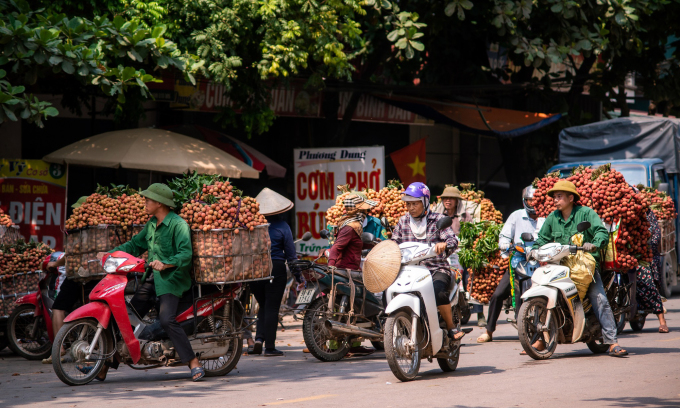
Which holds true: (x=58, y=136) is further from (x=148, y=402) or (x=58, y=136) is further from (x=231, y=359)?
(x=148, y=402)

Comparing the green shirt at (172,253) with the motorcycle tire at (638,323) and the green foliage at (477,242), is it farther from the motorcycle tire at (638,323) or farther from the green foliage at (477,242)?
the motorcycle tire at (638,323)

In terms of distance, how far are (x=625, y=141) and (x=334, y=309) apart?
9848mm

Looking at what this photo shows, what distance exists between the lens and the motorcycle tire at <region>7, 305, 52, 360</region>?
8.89 metres

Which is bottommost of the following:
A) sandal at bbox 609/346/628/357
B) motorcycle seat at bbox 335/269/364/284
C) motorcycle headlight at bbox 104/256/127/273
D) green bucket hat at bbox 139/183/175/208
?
sandal at bbox 609/346/628/357

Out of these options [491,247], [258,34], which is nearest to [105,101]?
[258,34]

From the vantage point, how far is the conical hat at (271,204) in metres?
8.80

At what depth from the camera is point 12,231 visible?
954 cm

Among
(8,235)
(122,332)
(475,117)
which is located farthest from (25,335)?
(475,117)

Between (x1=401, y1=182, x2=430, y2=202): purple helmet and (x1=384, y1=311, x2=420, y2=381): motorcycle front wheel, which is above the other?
(x1=401, y1=182, x2=430, y2=202): purple helmet

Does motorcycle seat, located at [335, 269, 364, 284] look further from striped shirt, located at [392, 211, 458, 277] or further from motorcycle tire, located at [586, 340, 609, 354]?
motorcycle tire, located at [586, 340, 609, 354]

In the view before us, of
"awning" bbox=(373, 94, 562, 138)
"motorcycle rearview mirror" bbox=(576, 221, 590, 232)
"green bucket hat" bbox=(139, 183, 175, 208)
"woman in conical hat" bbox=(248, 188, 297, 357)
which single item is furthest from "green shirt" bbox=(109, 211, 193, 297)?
"awning" bbox=(373, 94, 562, 138)

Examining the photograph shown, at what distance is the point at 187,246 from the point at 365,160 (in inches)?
259

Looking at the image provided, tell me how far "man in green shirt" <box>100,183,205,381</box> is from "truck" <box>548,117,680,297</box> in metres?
9.78

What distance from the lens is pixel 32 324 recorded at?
29.5ft
